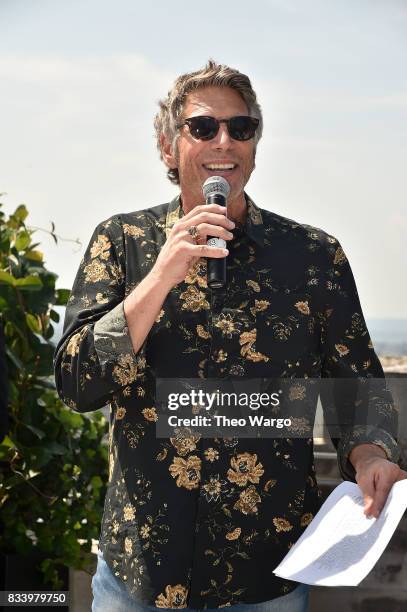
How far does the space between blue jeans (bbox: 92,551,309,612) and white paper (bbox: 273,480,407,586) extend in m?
0.19

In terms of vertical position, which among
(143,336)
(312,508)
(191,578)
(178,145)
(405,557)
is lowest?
(405,557)

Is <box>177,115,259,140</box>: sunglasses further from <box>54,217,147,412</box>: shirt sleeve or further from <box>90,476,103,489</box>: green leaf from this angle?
<box>90,476,103,489</box>: green leaf

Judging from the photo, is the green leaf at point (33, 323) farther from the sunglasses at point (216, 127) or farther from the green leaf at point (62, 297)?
the sunglasses at point (216, 127)

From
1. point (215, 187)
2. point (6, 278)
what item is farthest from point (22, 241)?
point (215, 187)

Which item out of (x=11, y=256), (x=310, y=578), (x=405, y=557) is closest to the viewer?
(x=310, y=578)

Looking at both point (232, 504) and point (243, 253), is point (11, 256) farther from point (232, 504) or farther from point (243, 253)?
point (232, 504)

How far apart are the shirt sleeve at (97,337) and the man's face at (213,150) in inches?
7.9

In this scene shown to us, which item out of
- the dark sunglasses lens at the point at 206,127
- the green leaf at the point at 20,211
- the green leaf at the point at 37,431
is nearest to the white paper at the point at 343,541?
the dark sunglasses lens at the point at 206,127

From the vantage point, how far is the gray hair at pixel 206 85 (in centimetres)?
192

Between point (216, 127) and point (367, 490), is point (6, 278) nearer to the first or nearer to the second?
point (216, 127)

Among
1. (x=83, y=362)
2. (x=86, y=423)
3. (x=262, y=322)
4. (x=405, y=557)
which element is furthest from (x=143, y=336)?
(x=86, y=423)

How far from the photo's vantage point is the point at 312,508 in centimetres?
186

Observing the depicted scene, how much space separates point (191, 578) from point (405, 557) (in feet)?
3.32

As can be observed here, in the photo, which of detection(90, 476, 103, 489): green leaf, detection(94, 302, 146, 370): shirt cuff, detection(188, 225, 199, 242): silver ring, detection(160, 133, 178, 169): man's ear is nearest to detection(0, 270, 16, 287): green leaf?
detection(90, 476, 103, 489): green leaf
